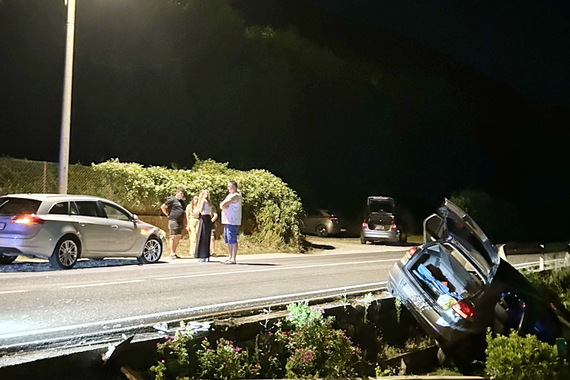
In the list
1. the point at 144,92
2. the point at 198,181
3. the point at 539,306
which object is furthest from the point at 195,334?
the point at 144,92

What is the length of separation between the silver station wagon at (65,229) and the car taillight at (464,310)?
25.7ft

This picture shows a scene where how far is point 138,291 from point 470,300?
5.04 m

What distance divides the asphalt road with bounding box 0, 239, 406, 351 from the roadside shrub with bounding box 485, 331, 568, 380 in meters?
2.45

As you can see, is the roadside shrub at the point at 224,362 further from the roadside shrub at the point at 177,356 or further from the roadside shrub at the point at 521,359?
the roadside shrub at the point at 521,359

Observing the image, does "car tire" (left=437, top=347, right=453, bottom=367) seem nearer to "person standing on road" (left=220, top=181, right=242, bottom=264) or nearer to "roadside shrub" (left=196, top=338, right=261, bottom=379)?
"roadside shrub" (left=196, top=338, right=261, bottom=379)

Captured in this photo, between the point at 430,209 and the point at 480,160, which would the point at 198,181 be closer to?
the point at 430,209

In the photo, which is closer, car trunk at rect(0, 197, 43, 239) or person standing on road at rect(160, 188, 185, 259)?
car trunk at rect(0, 197, 43, 239)

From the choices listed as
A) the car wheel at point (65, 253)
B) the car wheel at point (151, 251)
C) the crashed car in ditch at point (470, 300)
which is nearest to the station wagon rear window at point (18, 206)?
the car wheel at point (65, 253)

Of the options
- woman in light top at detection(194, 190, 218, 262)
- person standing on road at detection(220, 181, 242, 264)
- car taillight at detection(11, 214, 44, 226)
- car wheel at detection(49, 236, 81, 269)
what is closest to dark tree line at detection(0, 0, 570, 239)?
woman in light top at detection(194, 190, 218, 262)

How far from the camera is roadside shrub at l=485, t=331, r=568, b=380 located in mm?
6152

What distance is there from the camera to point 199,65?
110 ft

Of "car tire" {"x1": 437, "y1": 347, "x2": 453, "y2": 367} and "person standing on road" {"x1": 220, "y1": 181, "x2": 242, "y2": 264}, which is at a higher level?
"person standing on road" {"x1": 220, "y1": 181, "x2": 242, "y2": 264}

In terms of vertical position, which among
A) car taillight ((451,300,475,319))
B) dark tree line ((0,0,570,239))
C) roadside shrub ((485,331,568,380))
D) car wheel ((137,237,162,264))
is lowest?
roadside shrub ((485,331,568,380))

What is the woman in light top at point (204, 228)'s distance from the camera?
576 inches
